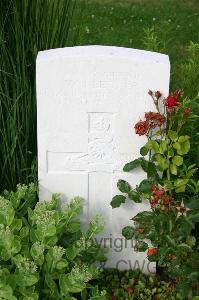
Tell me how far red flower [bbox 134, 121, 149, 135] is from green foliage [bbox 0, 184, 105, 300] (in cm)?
49

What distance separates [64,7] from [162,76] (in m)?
0.74

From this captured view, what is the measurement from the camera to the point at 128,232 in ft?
9.63

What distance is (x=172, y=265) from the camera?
274cm

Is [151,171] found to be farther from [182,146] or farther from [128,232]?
[128,232]

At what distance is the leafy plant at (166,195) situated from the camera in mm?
2697

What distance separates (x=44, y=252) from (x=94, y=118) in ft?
2.32

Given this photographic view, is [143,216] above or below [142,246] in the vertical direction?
above

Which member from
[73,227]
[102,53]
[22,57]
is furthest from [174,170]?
[22,57]

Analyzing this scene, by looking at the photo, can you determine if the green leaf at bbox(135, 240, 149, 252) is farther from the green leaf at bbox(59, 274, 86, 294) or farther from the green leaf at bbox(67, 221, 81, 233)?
the green leaf at bbox(59, 274, 86, 294)

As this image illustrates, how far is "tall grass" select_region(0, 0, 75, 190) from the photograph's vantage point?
2973mm

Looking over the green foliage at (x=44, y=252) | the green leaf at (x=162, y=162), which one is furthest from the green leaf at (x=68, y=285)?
the green leaf at (x=162, y=162)

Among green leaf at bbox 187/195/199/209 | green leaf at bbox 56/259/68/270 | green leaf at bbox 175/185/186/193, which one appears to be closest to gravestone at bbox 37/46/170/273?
green leaf at bbox 175/185/186/193

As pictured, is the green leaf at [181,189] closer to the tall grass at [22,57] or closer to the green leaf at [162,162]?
the green leaf at [162,162]

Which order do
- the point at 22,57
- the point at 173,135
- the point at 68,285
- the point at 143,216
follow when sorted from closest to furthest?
the point at 68,285 → the point at 173,135 → the point at 143,216 → the point at 22,57
